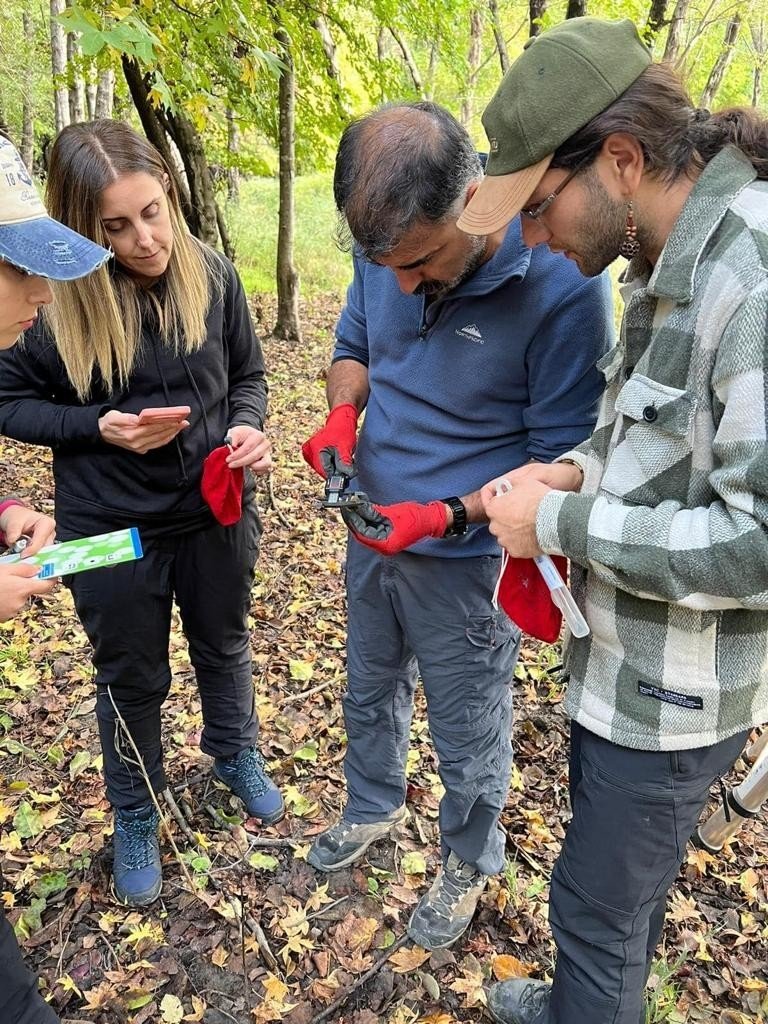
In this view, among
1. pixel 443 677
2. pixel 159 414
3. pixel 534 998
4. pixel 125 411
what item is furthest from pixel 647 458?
pixel 534 998

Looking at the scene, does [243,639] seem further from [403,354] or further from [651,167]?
[651,167]

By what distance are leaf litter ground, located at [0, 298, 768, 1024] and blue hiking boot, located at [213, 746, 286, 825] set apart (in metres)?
0.06

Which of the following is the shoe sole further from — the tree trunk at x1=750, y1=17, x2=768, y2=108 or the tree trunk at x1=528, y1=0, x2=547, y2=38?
the tree trunk at x1=750, y1=17, x2=768, y2=108

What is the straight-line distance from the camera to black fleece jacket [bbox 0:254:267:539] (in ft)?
7.09

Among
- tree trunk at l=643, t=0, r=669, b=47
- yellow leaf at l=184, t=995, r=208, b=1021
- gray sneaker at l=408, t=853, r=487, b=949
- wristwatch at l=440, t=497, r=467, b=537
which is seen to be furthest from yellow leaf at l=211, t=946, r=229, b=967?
tree trunk at l=643, t=0, r=669, b=47

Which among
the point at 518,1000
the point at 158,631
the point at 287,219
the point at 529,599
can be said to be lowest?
the point at 518,1000

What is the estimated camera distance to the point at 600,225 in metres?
1.42

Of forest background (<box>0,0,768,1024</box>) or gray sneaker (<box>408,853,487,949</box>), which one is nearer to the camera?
forest background (<box>0,0,768,1024</box>)

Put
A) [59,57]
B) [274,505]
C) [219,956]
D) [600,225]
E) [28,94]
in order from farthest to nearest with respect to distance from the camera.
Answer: [28,94] < [59,57] < [274,505] < [219,956] < [600,225]

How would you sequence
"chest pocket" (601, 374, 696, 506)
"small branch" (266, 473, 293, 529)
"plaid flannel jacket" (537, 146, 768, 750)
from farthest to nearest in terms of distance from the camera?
"small branch" (266, 473, 293, 529)
"chest pocket" (601, 374, 696, 506)
"plaid flannel jacket" (537, 146, 768, 750)

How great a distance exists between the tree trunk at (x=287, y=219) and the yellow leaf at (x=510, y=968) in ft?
25.6

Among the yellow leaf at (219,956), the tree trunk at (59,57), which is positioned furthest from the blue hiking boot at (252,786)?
the tree trunk at (59,57)

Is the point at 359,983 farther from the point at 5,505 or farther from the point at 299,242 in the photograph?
the point at 299,242

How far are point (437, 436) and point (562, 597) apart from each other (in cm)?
74
